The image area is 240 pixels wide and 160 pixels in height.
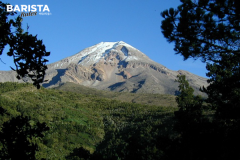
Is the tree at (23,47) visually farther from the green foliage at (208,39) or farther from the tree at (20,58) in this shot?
the green foliage at (208,39)

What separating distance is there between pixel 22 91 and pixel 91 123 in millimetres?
21699

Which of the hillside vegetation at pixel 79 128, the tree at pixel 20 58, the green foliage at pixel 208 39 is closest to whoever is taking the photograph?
the tree at pixel 20 58

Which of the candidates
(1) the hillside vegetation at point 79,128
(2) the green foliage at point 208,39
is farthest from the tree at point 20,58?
(1) the hillside vegetation at point 79,128

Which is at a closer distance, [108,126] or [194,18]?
[194,18]

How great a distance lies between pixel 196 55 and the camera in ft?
42.7

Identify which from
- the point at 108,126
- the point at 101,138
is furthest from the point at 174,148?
the point at 108,126

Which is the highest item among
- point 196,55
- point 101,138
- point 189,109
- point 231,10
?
point 231,10

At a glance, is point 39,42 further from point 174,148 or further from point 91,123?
point 91,123

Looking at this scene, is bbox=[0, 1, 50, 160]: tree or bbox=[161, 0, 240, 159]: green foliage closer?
bbox=[0, 1, 50, 160]: tree

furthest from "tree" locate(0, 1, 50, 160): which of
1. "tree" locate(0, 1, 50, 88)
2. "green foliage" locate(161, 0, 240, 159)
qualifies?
"green foliage" locate(161, 0, 240, 159)

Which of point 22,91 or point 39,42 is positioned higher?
point 39,42

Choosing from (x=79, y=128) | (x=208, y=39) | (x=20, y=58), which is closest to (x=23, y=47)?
(x=20, y=58)

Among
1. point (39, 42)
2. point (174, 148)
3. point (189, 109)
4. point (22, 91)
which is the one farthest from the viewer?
point (22, 91)

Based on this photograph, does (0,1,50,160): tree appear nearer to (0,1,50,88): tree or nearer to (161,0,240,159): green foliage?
(0,1,50,88): tree
